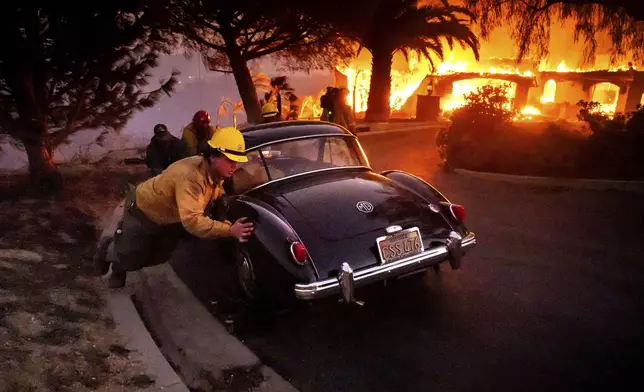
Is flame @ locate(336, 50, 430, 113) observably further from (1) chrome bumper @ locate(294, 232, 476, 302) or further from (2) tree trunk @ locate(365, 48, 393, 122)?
(1) chrome bumper @ locate(294, 232, 476, 302)

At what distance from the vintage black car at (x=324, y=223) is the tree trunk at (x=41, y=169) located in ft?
13.9

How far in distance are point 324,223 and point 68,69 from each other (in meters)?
5.34

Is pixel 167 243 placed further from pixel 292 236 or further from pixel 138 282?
pixel 292 236

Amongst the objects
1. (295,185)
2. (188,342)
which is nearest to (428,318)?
Answer: (295,185)

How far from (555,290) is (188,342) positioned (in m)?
3.64

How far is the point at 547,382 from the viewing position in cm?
Result: 336

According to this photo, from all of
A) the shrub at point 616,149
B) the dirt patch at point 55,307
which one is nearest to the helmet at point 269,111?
the dirt patch at point 55,307

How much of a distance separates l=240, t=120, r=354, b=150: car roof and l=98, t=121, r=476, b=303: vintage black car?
0.04 ft

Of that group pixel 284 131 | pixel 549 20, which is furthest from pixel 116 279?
pixel 549 20

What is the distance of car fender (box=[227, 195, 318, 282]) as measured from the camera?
3.78m

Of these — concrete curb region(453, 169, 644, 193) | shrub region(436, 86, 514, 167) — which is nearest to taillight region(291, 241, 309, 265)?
concrete curb region(453, 169, 644, 193)

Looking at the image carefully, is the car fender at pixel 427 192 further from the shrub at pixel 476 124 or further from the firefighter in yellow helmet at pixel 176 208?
the shrub at pixel 476 124

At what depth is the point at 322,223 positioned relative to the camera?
4.08 m

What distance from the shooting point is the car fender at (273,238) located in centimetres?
378
